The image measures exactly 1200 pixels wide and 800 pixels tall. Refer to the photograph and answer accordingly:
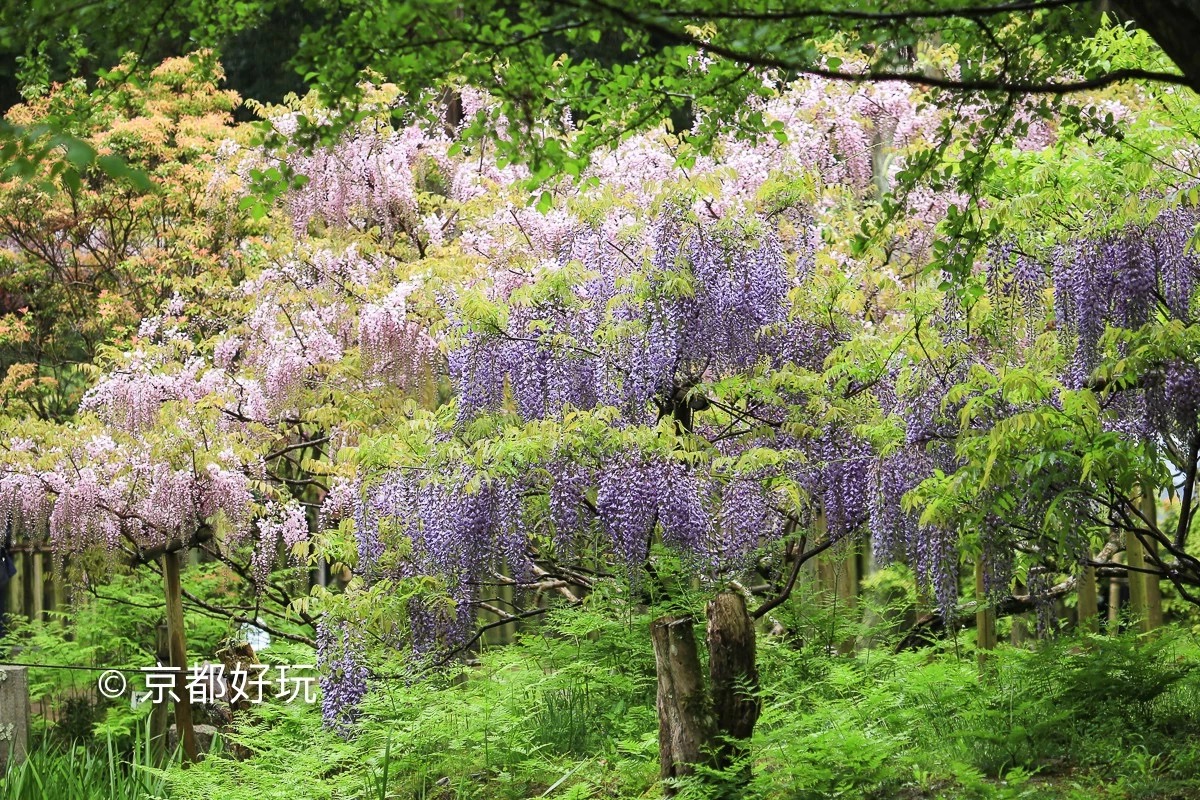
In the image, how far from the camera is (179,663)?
8609mm

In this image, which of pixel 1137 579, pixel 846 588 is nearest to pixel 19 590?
pixel 846 588

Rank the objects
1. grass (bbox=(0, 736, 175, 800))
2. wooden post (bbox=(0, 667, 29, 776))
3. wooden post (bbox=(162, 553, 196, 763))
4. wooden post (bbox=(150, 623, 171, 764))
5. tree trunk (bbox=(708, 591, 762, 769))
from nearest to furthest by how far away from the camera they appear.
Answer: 1. tree trunk (bbox=(708, 591, 762, 769))
2. grass (bbox=(0, 736, 175, 800))
3. wooden post (bbox=(0, 667, 29, 776))
4. wooden post (bbox=(162, 553, 196, 763))
5. wooden post (bbox=(150, 623, 171, 764))

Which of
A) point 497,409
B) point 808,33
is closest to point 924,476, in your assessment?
point 497,409

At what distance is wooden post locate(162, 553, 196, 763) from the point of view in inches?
336

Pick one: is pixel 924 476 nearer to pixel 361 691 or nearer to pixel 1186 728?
pixel 1186 728

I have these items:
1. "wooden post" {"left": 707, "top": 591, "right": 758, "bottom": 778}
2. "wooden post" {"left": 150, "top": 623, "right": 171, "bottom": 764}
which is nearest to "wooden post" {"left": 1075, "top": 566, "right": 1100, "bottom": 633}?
"wooden post" {"left": 707, "top": 591, "right": 758, "bottom": 778}

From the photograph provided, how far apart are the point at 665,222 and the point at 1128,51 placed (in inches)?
96.7

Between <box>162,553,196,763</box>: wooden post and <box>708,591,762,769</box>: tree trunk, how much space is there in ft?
14.6

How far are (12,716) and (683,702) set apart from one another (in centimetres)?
458

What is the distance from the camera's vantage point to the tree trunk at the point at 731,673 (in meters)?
5.21

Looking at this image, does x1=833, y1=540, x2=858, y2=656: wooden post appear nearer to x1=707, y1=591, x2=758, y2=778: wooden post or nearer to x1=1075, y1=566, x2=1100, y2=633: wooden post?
x1=1075, y1=566, x2=1100, y2=633: wooden post

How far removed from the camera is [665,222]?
713 cm

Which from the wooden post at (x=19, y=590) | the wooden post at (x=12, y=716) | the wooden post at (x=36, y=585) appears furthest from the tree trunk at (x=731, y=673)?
the wooden post at (x=19, y=590)

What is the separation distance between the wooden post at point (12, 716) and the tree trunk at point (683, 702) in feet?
14.4
